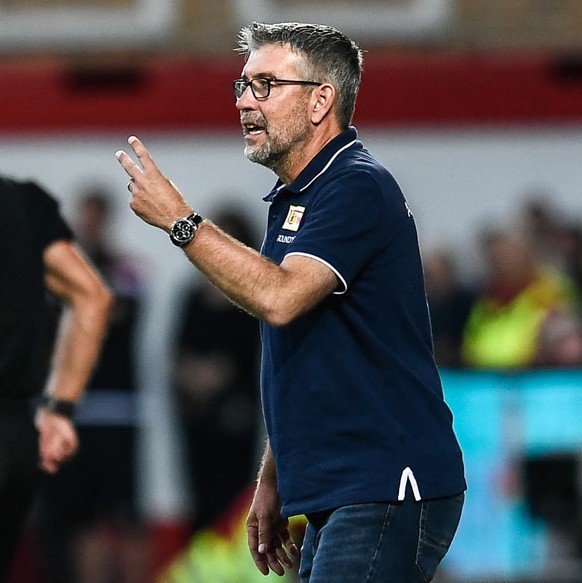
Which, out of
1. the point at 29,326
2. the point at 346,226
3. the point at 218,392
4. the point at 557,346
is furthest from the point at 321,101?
the point at 218,392

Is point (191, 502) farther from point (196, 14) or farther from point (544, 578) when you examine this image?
point (196, 14)

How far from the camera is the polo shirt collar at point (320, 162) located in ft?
13.3

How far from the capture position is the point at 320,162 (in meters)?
4.07

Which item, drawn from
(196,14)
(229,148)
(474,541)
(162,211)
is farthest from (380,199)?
(196,14)

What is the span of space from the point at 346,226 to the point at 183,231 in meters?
0.40

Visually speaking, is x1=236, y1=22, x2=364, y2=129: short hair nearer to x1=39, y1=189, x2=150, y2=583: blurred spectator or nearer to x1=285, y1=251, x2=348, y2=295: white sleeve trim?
x1=285, y1=251, x2=348, y2=295: white sleeve trim

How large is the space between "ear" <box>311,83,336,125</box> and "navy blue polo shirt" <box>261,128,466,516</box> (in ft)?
0.52

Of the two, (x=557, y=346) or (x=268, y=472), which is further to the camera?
(x=557, y=346)

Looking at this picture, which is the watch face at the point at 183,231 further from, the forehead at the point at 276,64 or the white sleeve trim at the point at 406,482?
the white sleeve trim at the point at 406,482

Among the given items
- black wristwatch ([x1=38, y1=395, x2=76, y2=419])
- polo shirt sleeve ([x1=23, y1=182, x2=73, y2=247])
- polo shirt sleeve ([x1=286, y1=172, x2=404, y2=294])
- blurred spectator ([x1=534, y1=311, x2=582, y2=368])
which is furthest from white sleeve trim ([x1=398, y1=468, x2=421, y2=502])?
blurred spectator ([x1=534, y1=311, x2=582, y2=368])

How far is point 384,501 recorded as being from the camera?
12.8 ft

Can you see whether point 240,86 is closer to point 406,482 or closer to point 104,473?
point 406,482

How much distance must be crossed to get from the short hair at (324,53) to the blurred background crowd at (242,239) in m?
4.40

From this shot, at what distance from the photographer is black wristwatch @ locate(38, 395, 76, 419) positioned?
220 inches
